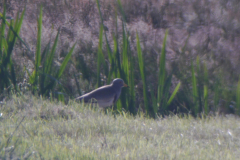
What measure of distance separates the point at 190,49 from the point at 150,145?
3.29m

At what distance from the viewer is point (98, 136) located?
9.04ft

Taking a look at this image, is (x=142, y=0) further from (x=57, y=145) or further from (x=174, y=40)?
(x=57, y=145)

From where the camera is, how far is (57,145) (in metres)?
2.38

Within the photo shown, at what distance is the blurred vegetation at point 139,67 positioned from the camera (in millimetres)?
4266

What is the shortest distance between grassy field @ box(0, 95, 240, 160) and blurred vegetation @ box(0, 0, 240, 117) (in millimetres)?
746

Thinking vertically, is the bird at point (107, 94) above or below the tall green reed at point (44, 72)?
below

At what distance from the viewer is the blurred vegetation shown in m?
4.27

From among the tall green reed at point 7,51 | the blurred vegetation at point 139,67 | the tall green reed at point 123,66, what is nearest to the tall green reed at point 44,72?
the blurred vegetation at point 139,67

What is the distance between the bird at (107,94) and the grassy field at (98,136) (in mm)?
677

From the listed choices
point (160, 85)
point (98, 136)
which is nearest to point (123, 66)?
point (160, 85)

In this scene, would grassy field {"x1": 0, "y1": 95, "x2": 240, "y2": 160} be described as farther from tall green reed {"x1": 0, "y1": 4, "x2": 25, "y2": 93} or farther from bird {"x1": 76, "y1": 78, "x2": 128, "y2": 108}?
tall green reed {"x1": 0, "y1": 4, "x2": 25, "y2": 93}

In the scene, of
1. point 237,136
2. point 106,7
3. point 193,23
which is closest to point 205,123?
point 237,136

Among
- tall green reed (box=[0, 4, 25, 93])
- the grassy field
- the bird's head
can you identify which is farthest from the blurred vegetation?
the grassy field

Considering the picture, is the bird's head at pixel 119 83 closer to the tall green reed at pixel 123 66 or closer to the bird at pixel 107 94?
the bird at pixel 107 94
